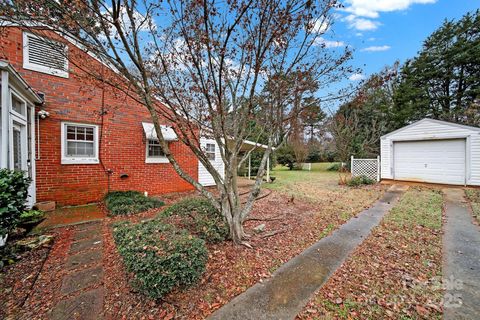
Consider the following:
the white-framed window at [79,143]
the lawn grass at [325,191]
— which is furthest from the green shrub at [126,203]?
the lawn grass at [325,191]

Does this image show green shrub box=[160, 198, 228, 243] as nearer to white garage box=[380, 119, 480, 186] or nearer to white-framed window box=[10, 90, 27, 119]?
white-framed window box=[10, 90, 27, 119]

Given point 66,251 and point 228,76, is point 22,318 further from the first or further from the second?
point 228,76

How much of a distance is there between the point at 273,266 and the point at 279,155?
2366 cm

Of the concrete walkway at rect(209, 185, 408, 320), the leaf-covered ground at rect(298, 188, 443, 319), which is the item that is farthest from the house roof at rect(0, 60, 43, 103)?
the leaf-covered ground at rect(298, 188, 443, 319)

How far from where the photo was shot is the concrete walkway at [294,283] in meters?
2.19

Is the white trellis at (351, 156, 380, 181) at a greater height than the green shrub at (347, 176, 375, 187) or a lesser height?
greater

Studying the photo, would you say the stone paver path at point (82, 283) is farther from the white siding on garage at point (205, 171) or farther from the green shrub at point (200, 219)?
the white siding on garage at point (205, 171)

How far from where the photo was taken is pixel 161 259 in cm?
224

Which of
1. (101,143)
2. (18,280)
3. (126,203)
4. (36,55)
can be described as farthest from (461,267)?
(36,55)

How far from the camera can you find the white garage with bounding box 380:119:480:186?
9398mm

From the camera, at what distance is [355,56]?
3.80m

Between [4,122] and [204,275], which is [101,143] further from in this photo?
[204,275]

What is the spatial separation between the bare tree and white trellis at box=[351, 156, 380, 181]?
10837 mm

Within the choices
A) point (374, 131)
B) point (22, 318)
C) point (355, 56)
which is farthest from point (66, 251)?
point (374, 131)
